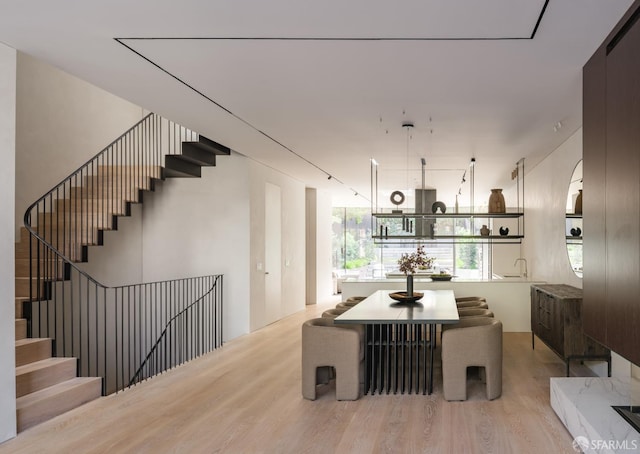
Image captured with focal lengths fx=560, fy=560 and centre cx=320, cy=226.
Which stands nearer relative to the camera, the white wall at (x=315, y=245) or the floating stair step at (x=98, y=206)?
the floating stair step at (x=98, y=206)

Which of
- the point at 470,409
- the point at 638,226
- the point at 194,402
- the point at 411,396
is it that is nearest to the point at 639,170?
the point at 638,226

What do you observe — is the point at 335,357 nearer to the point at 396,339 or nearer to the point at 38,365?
the point at 396,339

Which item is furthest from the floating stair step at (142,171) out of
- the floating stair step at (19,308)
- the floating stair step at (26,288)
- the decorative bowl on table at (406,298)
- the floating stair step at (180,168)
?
the decorative bowl on table at (406,298)

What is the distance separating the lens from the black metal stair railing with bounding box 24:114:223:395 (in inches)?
290

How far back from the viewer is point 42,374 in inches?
187

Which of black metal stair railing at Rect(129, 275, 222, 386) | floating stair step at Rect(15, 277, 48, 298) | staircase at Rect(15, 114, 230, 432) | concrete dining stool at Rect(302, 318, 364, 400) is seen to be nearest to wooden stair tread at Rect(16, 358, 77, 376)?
staircase at Rect(15, 114, 230, 432)

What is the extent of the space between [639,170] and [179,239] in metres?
7.06

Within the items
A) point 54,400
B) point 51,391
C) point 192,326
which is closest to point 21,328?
point 51,391

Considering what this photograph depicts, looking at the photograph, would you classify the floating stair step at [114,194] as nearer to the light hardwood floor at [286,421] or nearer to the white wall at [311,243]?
the light hardwood floor at [286,421]

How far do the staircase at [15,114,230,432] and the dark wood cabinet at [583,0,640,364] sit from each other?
4149 millimetres

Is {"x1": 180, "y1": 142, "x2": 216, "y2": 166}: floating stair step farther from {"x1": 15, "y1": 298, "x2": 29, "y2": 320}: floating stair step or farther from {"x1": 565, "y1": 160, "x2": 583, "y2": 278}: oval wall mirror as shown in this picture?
{"x1": 565, "y1": 160, "x2": 583, "y2": 278}: oval wall mirror

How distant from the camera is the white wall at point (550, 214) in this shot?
691 centimetres

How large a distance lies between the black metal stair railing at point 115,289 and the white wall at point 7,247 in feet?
9.52

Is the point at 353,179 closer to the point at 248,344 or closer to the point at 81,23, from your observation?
the point at 248,344
